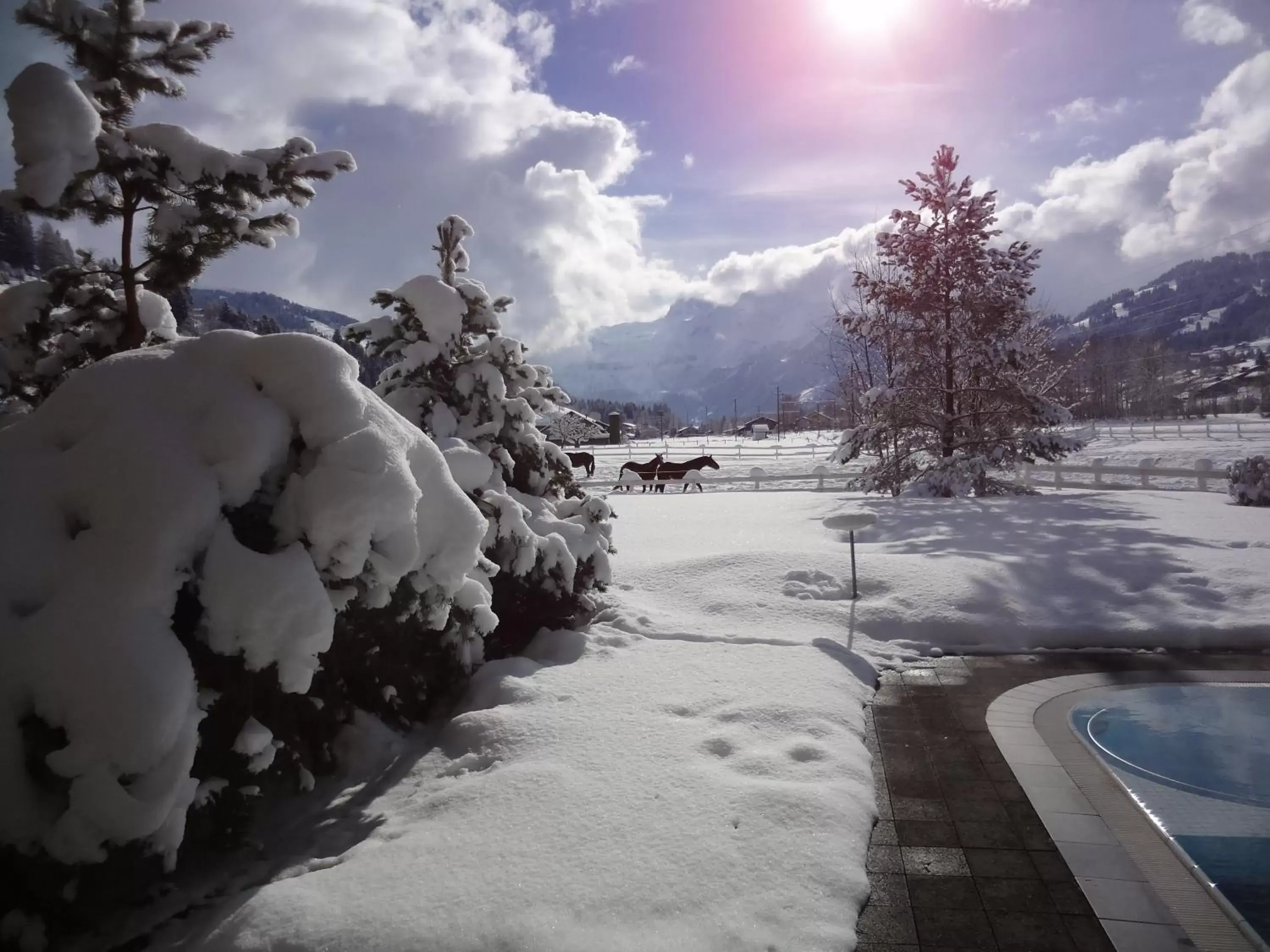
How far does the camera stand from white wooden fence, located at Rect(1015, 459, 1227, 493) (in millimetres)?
13680

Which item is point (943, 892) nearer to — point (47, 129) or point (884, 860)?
point (884, 860)

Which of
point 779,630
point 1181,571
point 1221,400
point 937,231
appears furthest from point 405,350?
point 1221,400

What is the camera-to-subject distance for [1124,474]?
15.3 meters

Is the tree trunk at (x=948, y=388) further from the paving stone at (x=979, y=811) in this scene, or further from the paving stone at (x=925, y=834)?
the paving stone at (x=925, y=834)

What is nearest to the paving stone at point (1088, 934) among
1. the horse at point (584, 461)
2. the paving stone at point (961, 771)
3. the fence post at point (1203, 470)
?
the paving stone at point (961, 771)

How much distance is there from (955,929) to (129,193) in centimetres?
640

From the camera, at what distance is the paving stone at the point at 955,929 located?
2.56 m

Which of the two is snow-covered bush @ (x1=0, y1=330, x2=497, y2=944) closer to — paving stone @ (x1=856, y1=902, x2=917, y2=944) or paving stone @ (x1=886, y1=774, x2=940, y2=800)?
paving stone @ (x1=856, y1=902, x2=917, y2=944)

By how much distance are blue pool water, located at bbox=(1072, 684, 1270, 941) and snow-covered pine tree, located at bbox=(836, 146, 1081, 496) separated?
10.0 metres

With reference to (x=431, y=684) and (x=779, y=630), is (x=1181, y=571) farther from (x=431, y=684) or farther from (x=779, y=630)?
(x=431, y=684)

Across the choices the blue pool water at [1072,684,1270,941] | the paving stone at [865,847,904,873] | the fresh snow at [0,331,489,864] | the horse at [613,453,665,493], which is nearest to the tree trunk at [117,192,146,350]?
the fresh snow at [0,331,489,864]

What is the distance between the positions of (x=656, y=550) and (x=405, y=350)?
4489 millimetres

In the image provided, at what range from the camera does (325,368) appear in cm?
329

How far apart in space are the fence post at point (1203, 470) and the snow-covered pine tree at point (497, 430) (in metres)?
13.5
